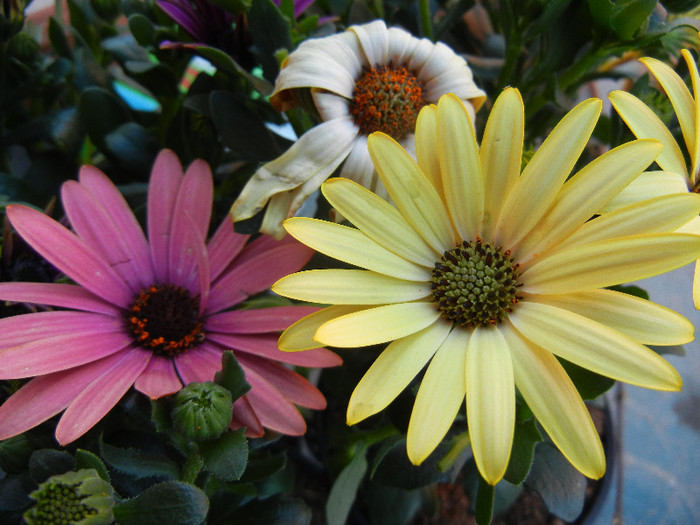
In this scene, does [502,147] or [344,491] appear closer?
[502,147]

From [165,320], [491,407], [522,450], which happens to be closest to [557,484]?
[522,450]

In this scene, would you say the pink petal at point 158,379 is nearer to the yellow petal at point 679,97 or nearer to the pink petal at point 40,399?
the pink petal at point 40,399

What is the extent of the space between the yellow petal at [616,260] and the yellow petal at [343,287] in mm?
87

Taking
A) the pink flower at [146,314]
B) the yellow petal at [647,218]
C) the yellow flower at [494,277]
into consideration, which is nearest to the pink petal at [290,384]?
the pink flower at [146,314]

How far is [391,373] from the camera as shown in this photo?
34 cm

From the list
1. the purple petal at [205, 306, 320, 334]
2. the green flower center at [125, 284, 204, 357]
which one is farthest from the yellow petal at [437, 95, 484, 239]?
the green flower center at [125, 284, 204, 357]

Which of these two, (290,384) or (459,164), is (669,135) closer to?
(459,164)

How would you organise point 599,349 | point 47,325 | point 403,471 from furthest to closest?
point 403,471 < point 47,325 < point 599,349

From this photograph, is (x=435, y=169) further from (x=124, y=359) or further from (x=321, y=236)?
(x=124, y=359)

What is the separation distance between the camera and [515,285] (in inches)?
15.4

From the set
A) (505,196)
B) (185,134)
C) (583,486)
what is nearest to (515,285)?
(505,196)

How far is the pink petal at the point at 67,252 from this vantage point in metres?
0.42

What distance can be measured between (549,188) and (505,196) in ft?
0.10

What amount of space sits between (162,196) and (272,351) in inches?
6.1
